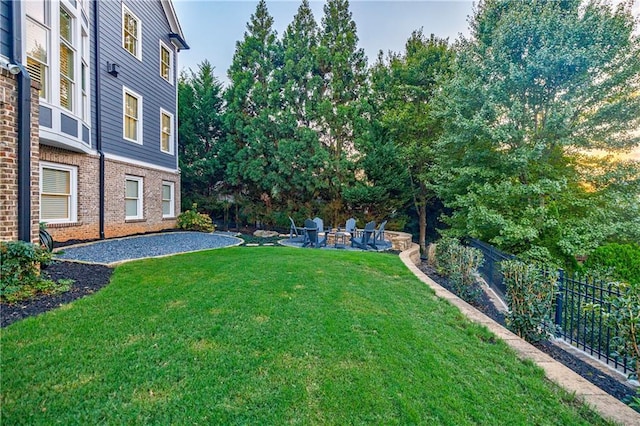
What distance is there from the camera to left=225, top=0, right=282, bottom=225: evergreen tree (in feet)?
46.8

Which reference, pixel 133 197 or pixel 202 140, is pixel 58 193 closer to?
pixel 133 197

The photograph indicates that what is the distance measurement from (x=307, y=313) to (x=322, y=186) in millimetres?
10362

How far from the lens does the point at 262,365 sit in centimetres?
256

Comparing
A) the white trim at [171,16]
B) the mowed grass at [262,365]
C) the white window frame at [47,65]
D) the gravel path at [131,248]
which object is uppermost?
the white trim at [171,16]

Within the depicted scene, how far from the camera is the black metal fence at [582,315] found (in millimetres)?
3877

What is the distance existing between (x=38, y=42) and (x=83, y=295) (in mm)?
5884

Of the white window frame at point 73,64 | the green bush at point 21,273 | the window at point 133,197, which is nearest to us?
the green bush at point 21,273

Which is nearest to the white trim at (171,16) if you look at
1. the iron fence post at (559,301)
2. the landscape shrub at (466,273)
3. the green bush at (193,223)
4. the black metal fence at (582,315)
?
the green bush at (193,223)

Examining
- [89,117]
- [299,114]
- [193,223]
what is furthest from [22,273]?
[299,114]

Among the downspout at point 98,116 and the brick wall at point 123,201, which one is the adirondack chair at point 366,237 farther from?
the downspout at point 98,116

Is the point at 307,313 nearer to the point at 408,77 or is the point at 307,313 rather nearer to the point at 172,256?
the point at 172,256

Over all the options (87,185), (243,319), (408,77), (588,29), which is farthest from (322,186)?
(243,319)

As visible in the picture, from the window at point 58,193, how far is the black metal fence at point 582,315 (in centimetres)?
1039

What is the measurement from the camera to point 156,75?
12.3 metres
